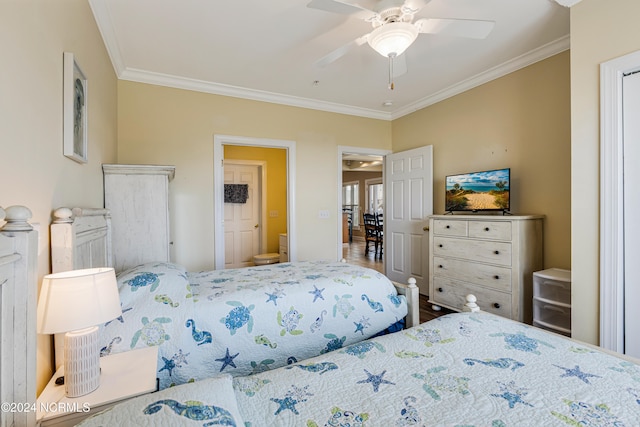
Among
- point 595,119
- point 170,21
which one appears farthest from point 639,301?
point 170,21

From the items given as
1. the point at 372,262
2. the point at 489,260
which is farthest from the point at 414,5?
A: the point at 372,262

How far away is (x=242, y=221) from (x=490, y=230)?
391 cm

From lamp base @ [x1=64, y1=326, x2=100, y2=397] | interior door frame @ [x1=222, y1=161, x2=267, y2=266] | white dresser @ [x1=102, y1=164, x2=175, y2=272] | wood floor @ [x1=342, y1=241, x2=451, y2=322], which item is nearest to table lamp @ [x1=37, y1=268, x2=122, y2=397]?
lamp base @ [x1=64, y1=326, x2=100, y2=397]

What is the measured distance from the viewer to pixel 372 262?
627cm

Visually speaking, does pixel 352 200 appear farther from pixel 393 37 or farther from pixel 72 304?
pixel 72 304

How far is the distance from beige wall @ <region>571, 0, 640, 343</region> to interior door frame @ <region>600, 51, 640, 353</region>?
0.04 metres

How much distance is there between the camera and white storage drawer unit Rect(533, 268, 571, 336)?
2.48m

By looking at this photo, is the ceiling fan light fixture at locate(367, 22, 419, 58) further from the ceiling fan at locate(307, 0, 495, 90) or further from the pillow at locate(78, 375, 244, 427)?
the pillow at locate(78, 375, 244, 427)

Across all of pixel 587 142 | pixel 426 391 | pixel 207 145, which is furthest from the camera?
pixel 207 145

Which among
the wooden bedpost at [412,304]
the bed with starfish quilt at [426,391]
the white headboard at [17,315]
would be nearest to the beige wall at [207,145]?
the wooden bedpost at [412,304]

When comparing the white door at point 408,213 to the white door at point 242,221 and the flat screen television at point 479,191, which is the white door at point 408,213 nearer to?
the flat screen television at point 479,191

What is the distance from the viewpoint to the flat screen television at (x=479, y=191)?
2.91 m

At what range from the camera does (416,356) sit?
115cm

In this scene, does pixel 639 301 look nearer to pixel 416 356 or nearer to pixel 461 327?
pixel 461 327
